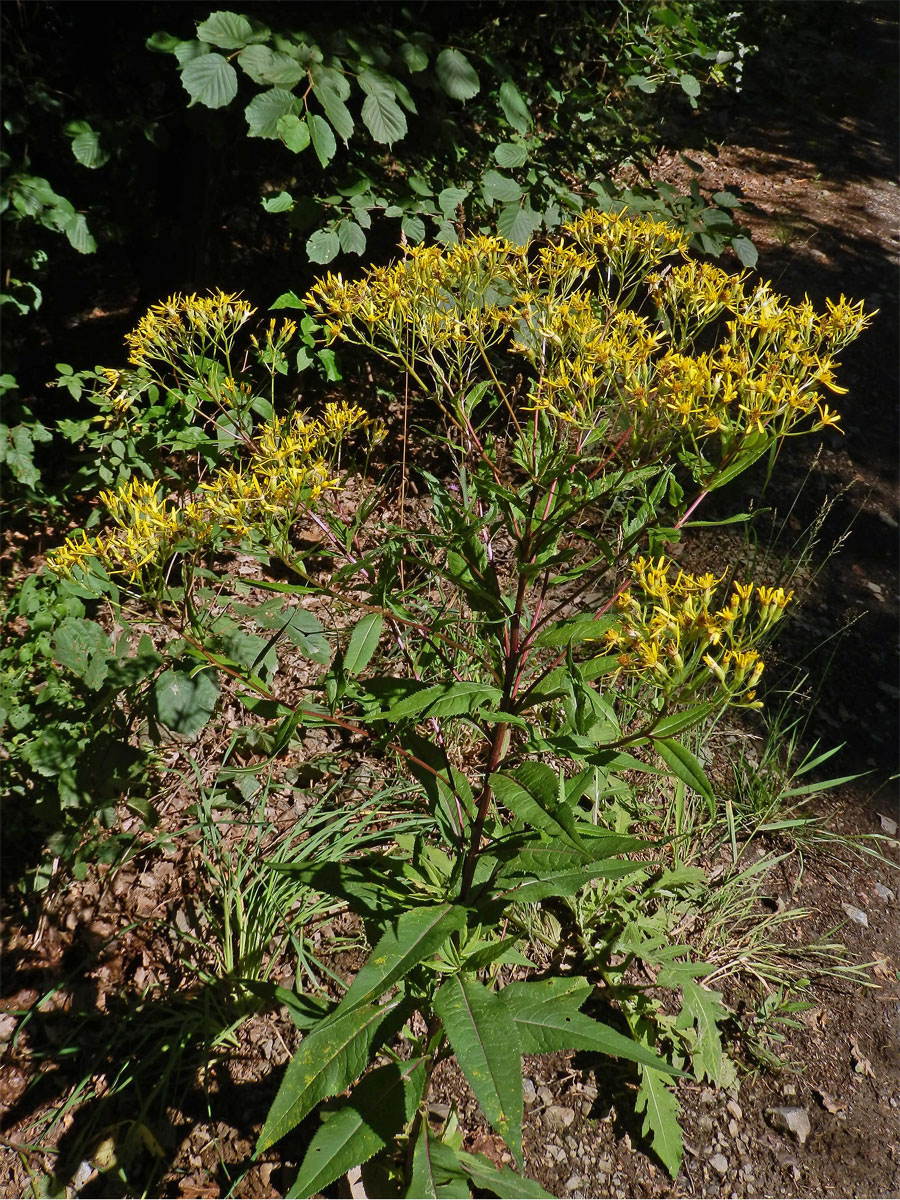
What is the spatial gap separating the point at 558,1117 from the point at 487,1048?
3.30 feet

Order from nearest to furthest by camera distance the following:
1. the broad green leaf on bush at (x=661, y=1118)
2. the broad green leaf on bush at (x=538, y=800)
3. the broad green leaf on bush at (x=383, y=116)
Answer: the broad green leaf on bush at (x=538, y=800), the broad green leaf on bush at (x=661, y=1118), the broad green leaf on bush at (x=383, y=116)

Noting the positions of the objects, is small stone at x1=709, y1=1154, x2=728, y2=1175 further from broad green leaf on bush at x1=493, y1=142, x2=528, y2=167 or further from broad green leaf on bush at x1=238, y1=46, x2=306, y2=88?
broad green leaf on bush at x1=238, y1=46, x2=306, y2=88

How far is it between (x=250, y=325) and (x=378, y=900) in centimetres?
291

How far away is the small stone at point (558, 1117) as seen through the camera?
2053 millimetres

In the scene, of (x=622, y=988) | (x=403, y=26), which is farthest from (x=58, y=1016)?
(x=403, y=26)

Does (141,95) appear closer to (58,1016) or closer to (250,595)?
(250,595)

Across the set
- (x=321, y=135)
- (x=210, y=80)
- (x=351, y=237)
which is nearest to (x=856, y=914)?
(x=351, y=237)

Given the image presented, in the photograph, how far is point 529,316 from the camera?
169 centimetres

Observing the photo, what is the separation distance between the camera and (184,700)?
6.64ft

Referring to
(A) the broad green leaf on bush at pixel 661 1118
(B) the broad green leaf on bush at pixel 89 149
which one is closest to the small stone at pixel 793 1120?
(A) the broad green leaf on bush at pixel 661 1118

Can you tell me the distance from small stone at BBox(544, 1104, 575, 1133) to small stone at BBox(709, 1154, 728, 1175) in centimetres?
34

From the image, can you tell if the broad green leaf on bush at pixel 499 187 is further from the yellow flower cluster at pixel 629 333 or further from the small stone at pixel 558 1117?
the small stone at pixel 558 1117

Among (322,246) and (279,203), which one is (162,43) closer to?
(279,203)

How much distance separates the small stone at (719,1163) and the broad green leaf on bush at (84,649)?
75.1 inches
